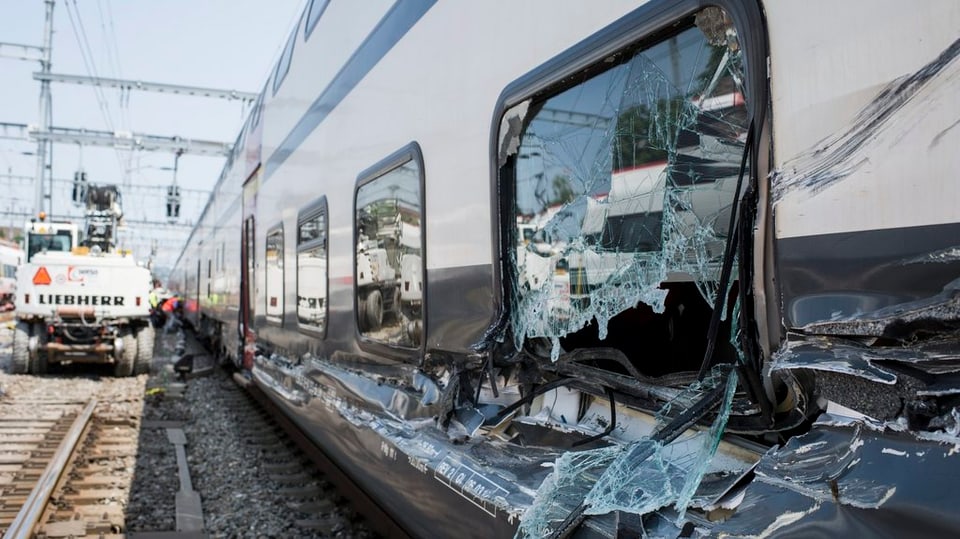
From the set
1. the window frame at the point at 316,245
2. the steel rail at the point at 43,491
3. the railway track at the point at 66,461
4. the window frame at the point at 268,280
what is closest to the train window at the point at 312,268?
the window frame at the point at 316,245

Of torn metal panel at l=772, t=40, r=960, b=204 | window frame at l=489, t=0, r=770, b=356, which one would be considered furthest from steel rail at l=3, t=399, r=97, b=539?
torn metal panel at l=772, t=40, r=960, b=204

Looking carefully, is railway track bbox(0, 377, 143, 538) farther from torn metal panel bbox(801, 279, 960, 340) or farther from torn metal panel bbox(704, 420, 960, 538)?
torn metal panel bbox(801, 279, 960, 340)

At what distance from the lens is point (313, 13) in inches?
236

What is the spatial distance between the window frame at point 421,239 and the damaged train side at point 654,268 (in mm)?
21

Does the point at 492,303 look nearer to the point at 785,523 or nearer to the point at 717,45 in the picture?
the point at 717,45

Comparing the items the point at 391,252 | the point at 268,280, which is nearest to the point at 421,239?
the point at 391,252

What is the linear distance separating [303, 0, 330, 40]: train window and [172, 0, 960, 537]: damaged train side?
1248 millimetres

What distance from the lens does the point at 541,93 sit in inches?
97.3

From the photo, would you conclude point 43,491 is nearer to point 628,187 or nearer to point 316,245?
point 316,245

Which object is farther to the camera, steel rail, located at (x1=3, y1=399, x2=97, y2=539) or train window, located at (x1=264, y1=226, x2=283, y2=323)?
train window, located at (x1=264, y1=226, x2=283, y2=323)

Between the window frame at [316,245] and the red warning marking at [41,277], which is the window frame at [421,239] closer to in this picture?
the window frame at [316,245]

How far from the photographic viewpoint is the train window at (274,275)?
273 inches

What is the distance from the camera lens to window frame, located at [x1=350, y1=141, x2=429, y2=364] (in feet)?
10.9

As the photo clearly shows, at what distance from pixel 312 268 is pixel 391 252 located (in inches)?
73.6
